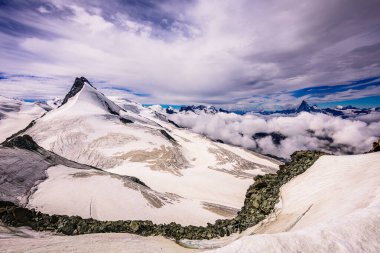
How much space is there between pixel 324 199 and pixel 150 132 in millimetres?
185023

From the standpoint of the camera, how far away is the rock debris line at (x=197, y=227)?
2202cm

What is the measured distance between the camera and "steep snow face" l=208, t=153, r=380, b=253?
8.91m

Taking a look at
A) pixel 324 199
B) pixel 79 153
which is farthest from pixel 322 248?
pixel 79 153

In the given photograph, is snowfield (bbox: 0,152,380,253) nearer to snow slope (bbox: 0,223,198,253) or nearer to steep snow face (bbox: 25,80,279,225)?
snow slope (bbox: 0,223,198,253)

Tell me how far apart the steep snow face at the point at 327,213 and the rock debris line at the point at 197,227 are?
145cm

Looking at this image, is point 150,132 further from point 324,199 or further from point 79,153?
point 324,199

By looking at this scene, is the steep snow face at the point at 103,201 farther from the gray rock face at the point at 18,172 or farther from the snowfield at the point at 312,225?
the snowfield at the point at 312,225

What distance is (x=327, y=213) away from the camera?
14.0 m

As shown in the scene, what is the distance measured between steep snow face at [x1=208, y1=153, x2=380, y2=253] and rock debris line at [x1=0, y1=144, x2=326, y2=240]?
1.45 m

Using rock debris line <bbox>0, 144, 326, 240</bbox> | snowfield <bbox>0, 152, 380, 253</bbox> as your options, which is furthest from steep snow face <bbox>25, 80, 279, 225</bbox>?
snowfield <bbox>0, 152, 380, 253</bbox>

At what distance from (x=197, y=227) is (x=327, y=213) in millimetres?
12766

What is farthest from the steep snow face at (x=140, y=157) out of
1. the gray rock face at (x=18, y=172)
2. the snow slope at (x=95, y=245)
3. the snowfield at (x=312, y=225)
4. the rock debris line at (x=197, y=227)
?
the snow slope at (x=95, y=245)

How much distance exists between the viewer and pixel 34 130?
17050 centimetres

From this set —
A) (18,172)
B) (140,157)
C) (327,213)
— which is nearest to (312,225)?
(327,213)
